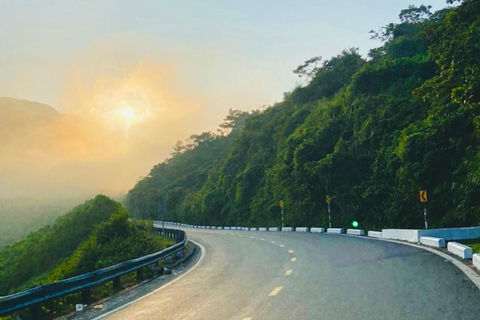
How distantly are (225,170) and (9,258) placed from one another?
3618 cm

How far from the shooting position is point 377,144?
41844 mm

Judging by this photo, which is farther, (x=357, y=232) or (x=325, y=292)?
(x=357, y=232)

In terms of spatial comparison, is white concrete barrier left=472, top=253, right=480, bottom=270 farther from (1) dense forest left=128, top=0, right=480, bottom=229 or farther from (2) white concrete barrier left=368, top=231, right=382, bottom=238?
(2) white concrete barrier left=368, top=231, right=382, bottom=238

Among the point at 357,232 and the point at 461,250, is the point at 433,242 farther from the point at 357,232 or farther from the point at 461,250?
the point at 357,232

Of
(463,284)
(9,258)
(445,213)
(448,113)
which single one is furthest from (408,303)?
(9,258)

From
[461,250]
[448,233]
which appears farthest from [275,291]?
Answer: [448,233]

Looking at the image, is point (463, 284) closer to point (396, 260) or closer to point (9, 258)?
point (396, 260)

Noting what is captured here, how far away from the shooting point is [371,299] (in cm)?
909

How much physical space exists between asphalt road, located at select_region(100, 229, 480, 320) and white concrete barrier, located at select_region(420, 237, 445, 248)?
2.30m

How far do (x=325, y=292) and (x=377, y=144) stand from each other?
3333 cm

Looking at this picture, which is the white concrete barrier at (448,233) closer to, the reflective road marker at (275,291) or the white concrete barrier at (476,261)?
the white concrete barrier at (476,261)

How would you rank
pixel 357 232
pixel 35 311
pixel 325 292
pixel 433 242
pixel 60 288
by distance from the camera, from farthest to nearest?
pixel 357 232
pixel 433 242
pixel 60 288
pixel 35 311
pixel 325 292

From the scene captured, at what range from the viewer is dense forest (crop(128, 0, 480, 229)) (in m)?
28.2

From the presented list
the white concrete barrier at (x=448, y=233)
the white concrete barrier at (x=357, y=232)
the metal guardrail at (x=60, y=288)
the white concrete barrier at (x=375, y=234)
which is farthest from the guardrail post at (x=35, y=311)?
the white concrete barrier at (x=357, y=232)
